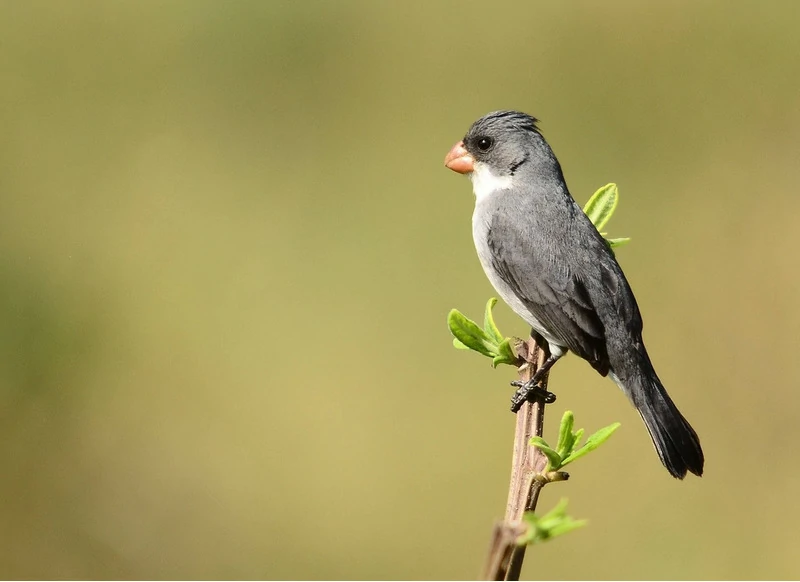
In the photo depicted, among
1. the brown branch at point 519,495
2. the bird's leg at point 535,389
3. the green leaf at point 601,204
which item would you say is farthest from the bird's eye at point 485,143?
the brown branch at point 519,495

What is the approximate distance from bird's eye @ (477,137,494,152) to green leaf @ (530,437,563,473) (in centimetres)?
273

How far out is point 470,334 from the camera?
194cm

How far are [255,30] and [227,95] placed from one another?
2.21 ft

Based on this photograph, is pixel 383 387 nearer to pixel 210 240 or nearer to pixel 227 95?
pixel 210 240

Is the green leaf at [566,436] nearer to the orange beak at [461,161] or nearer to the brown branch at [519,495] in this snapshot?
the brown branch at [519,495]

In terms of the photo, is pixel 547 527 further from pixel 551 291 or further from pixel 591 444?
pixel 551 291

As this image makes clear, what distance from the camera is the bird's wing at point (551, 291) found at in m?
3.42

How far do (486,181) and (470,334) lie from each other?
2306 millimetres

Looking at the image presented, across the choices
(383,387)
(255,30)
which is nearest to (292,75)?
(255,30)

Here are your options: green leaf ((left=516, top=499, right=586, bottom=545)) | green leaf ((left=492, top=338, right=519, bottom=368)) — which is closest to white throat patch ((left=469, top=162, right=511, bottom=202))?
green leaf ((left=492, top=338, right=519, bottom=368))

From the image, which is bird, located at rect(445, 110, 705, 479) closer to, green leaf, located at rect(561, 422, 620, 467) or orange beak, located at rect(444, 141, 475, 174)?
orange beak, located at rect(444, 141, 475, 174)

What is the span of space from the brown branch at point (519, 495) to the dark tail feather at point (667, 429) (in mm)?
1404

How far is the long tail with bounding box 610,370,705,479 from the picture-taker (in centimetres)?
308

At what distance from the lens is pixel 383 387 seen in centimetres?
686
